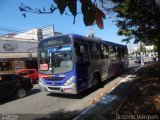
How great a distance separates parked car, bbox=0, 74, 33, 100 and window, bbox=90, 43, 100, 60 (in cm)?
400

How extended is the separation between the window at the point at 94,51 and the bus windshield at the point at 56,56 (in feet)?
7.36

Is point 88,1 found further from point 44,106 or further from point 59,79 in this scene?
point 59,79

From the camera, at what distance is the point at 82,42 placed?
1130 centimetres

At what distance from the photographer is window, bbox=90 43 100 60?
12470mm

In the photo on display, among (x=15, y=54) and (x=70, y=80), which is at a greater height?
(x=15, y=54)

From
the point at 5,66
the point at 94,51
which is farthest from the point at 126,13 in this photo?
the point at 5,66

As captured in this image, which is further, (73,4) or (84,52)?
(84,52)

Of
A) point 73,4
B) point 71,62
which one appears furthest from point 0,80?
point 73,4

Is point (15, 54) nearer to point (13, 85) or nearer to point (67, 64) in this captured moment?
point (13, 85)

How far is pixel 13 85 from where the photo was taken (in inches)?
453

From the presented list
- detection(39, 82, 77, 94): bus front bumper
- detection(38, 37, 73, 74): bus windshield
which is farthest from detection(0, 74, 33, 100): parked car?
detection(39, 82, 77, 94): bus front bumper

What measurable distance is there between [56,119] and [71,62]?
3463 mm

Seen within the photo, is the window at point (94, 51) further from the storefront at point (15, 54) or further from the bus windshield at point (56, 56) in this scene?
the storefront at point (15, 54)

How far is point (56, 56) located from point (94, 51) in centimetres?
291
